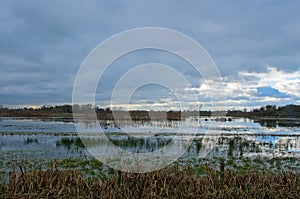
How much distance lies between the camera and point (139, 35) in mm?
8523

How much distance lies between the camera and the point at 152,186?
238 inches

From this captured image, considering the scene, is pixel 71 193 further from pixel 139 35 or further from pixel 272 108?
pixel 272 108

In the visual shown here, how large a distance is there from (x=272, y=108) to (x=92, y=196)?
8073cm

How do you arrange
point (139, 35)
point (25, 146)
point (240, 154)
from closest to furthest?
point (139, 35) → point (240, 154) → point (25, 146)

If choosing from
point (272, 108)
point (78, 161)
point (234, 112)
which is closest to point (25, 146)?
point (78, 161)

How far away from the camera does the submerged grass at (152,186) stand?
5852 mm

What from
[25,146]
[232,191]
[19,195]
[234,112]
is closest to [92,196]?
[19,195]

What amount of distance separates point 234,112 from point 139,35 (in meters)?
88.2

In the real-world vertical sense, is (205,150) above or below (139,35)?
below

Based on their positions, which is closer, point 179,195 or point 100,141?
point 179,195

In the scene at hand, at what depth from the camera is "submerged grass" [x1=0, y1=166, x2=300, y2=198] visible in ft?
19.2

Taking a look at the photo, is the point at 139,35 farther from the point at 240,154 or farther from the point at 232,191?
the point at 240,154

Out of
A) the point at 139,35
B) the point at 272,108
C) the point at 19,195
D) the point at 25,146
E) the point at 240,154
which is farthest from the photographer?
the point at 272,108

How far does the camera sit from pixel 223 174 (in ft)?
22.2
